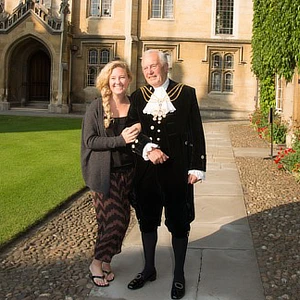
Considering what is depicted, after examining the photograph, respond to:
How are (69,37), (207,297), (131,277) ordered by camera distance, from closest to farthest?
1. (207,297)
2. (131,277)
3. (69,37)

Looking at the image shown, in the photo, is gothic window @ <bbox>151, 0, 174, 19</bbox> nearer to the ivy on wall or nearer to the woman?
the ivy on wall

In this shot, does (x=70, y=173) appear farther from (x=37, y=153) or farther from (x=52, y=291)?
(x=52, y=291)

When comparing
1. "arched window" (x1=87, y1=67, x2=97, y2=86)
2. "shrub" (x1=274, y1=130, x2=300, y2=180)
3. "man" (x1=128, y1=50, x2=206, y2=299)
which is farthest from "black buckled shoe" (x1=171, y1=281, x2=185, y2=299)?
"arched window" (x1=87, y1=67, x2=97, y2=86)

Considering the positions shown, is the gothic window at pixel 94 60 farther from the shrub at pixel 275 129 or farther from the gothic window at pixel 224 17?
the shrub at pixel 275 129

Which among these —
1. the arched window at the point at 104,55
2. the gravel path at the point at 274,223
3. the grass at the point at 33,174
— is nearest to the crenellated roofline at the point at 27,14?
the arched window at the point at 104,55

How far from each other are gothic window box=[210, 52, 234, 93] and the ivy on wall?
7.19 meters

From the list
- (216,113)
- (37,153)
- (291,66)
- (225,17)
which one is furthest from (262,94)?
(37,153)

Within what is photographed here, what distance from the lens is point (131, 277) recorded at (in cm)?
381

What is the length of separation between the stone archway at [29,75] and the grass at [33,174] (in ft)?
36.4

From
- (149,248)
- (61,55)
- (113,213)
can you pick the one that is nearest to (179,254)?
(149,248)

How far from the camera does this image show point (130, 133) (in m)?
3.43

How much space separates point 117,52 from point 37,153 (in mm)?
15251

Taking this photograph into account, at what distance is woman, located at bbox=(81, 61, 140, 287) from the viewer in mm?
3562

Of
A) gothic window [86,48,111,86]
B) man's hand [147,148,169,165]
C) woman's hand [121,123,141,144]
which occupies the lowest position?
man's hand [147,148,169,165]
